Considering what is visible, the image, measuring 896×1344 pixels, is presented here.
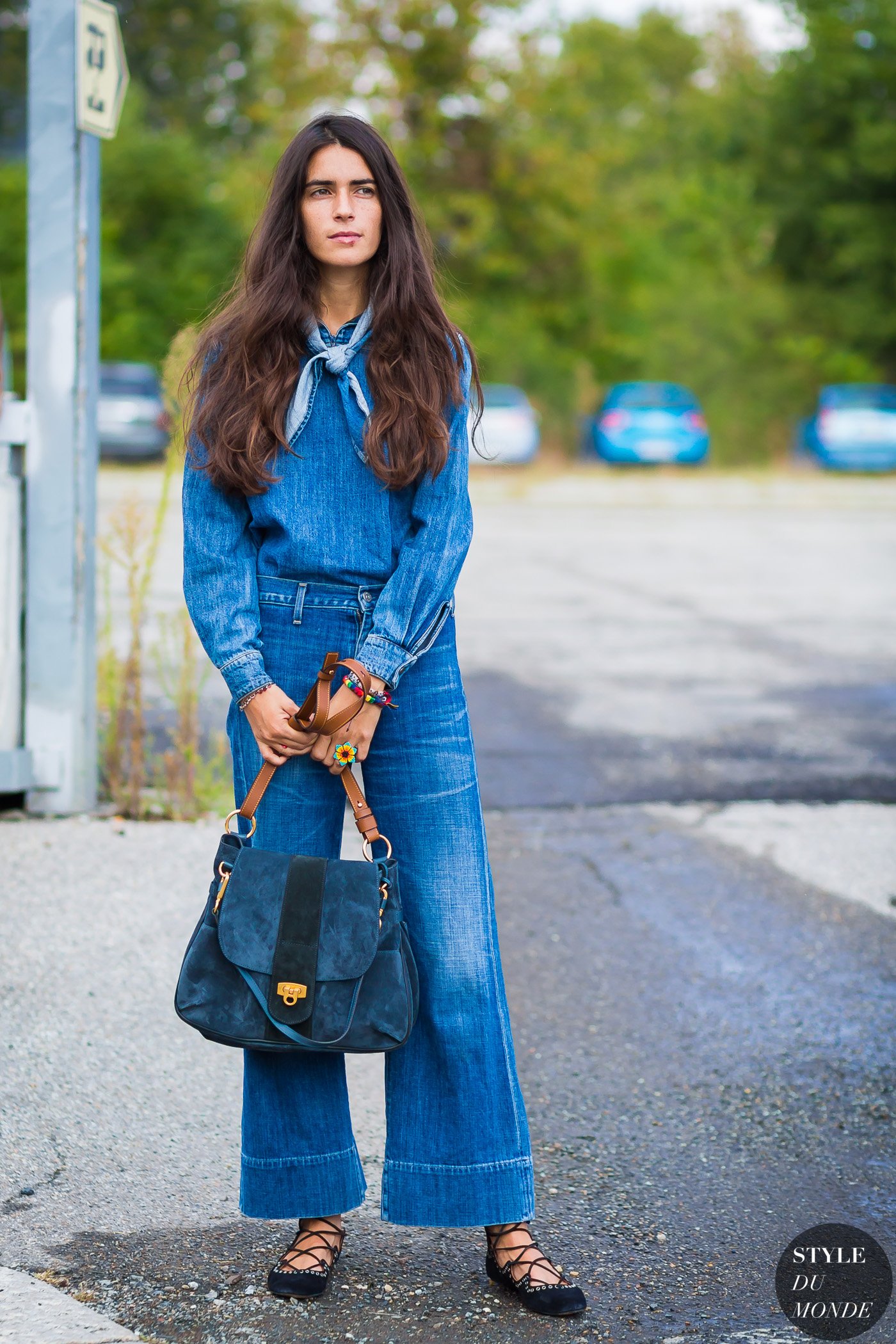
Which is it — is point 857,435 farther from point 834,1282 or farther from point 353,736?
point 353,736

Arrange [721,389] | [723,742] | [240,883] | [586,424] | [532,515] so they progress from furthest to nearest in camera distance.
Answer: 1. [721,389]
2. [586,424]
3. [532,515]
4. [723,742]
5. [240,883]

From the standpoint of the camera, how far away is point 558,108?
31.5 metres

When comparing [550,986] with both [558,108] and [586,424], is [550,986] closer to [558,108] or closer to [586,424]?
[586,424]

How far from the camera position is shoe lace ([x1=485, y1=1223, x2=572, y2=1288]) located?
2.60m

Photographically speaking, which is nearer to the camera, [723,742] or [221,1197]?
[221,1197]

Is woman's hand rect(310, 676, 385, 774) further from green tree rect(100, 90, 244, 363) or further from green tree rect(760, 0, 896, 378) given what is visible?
green tree rect(760, 0, 896, 378)

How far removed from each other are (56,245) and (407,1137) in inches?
135

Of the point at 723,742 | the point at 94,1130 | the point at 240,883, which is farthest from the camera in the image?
the point at 723,742

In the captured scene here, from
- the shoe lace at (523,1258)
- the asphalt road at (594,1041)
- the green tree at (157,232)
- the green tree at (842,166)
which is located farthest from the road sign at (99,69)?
the green tree at (842,166)


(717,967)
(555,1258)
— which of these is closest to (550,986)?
(717,967)

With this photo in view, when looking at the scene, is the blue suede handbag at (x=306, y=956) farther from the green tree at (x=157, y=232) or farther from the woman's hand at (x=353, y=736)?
the green tree at (x=157, y=232)

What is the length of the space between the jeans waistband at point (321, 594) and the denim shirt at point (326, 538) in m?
0.01

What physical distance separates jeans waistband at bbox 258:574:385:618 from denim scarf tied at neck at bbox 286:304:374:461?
0.22m

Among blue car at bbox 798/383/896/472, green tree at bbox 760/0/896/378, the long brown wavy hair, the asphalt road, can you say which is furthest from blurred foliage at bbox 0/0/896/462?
the long brown wavy hair
